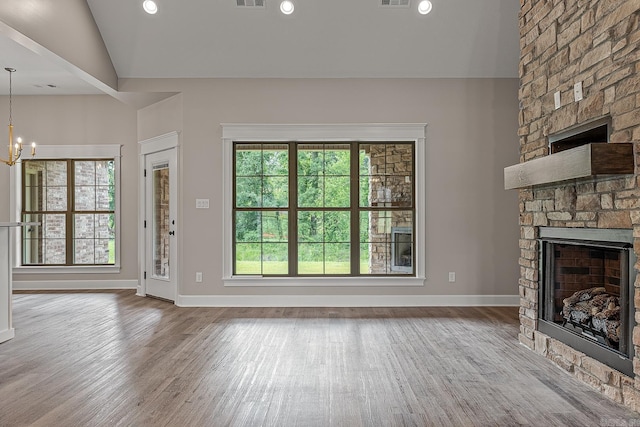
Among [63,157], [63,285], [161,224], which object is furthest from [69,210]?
[161,224]

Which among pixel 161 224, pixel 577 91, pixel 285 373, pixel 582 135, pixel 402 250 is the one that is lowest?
pixel 285 373

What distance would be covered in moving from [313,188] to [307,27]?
75.0 inches

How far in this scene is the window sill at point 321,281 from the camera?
579cm

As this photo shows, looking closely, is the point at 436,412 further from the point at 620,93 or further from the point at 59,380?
the point at 59,380

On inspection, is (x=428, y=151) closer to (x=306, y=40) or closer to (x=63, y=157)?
(x=306, y=40)

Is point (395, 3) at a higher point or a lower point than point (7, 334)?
higher

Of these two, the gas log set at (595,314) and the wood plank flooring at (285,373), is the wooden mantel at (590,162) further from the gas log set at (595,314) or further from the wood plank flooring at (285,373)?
the wood plank flooring at (285,373)

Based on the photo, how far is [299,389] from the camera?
3.03m

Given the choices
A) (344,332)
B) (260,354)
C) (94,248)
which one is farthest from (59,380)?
(94,248)

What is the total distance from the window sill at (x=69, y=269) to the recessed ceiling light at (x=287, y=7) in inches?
181

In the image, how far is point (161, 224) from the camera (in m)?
6.37

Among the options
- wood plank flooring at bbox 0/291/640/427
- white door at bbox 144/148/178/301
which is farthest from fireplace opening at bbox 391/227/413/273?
white door at bbox 144/148/178/301

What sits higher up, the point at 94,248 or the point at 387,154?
the point at 387,154

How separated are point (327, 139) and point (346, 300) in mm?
2026
